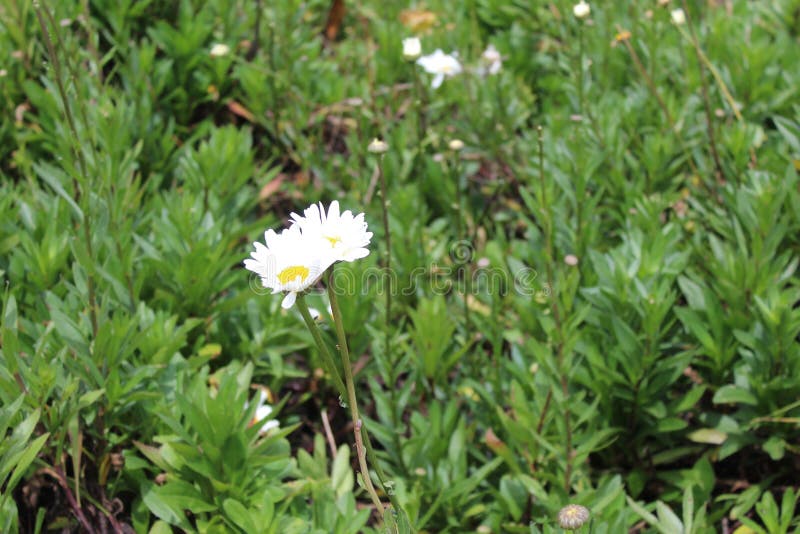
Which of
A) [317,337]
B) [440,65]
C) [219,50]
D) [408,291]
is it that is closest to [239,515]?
[317,337]

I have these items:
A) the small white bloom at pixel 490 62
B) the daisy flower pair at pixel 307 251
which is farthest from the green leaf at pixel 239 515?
the small white bloom at pixel 490 62

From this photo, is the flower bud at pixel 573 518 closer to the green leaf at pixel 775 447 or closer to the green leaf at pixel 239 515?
the green leaf at pixel 239 515

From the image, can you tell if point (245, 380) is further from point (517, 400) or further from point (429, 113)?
point (429, 113)

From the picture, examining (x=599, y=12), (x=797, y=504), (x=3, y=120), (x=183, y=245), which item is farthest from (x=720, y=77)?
(x=3, y=120)

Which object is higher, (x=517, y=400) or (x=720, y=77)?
(x=720, y=77)

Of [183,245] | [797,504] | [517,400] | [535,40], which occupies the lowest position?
[797,504]

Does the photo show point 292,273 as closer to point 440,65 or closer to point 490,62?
point 440,65

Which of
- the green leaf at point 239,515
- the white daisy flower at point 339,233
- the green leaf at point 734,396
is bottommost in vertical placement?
the green leaf at point 239,515

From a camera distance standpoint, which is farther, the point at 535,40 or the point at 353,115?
the point at 535,40
